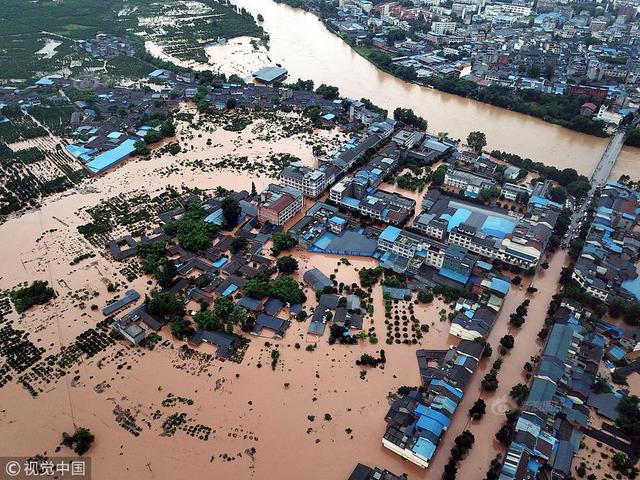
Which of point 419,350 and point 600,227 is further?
point 600,227

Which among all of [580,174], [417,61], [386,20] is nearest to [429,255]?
[580,174]

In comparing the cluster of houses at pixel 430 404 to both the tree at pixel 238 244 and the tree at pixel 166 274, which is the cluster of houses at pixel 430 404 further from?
the tree at pixel 166 274

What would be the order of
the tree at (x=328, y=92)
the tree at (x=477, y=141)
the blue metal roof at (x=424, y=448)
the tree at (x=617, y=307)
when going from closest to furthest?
the blue metal roof at (x=424, y=448) < the tree at (x=617, y=307) < the tree at (x=477, y=141) < the tree at (x=328, y=92)

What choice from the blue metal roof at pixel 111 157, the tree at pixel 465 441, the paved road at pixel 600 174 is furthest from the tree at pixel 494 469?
the blue metal roof at pixel 111 157

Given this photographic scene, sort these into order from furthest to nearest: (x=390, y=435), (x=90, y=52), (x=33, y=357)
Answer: (x=90, y=52) → (x=33, y=357) → (x=390, y=435)

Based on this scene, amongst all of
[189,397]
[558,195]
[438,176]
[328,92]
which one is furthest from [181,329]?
[328,92]

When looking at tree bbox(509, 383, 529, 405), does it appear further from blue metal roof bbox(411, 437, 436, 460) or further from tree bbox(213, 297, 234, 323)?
tree bbox(213, 297, 234, 323)

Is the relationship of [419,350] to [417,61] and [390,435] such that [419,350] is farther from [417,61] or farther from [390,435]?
[417,61]
